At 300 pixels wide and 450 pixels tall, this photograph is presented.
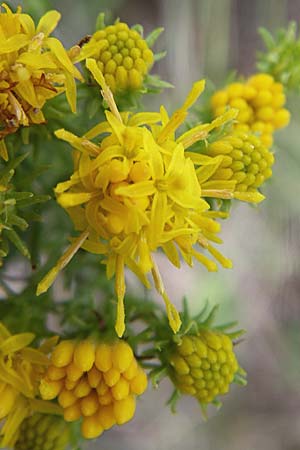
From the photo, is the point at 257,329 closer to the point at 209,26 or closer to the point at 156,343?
the point at 209,26

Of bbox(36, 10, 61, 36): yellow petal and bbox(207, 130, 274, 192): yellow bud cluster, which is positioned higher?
bbox(36, 10, 61, 36): yellow petal

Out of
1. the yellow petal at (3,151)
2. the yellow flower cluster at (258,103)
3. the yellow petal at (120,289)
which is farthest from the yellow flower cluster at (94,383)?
the yellow flower cluster at (258,103)

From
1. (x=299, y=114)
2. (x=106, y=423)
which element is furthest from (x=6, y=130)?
(x=299, y=114)

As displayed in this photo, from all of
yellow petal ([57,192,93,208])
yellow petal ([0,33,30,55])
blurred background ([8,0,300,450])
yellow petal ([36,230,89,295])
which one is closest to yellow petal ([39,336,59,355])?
yellow petal ([36,230,89,295])

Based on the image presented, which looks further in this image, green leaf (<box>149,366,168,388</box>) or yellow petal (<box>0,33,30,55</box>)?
green leaf (<box>149,366,168,388</box>)

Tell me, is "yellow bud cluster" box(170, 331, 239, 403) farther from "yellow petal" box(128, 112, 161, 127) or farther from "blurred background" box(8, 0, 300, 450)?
"blurred background" box(8, 0, 300, 450)

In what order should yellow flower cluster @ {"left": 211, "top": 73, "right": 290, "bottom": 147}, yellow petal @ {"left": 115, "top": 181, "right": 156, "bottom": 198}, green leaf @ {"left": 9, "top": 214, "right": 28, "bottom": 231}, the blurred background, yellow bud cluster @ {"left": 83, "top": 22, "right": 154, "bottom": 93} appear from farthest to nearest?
the blurred background
yellow flower cluster @ {"left": 211, "top": 73, "right": 290, "bottom": 147}
yellow bud cluster @ {"left": 83, "top": 22, "right": 154, "bottom": 93}
green leaf @ {"left": 9, "top": 214, "right": 28, "bottom": 231}
yellow petal @ {"left": 115, "top": 181, "right": 156, "bottom": 198}

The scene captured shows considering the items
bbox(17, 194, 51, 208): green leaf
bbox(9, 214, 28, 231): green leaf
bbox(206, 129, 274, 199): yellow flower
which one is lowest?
bbox(9, 214, 28, 231): green leaf

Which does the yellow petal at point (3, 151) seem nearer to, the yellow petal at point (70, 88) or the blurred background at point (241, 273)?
the yellow petal at point (70, 88)
